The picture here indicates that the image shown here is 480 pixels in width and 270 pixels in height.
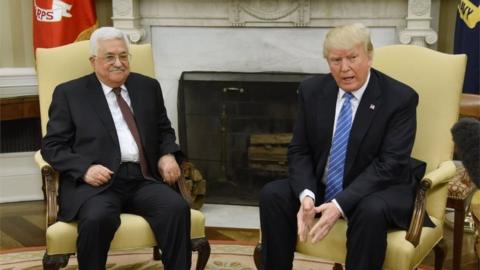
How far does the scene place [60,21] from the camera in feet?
11.7

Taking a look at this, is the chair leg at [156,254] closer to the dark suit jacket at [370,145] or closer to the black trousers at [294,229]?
the black trousers at [294,229]

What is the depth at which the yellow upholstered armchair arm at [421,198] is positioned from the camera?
185 cm

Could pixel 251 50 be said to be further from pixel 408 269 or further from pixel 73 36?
pixel 408 269

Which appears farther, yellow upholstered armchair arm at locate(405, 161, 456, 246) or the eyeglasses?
the eyeglasses

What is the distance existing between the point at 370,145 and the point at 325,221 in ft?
1.08

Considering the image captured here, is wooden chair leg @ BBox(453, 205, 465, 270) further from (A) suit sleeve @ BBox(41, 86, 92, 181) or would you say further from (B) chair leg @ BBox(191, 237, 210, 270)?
(A) suit sleeve @ BBox(41, 86, 92, 181)

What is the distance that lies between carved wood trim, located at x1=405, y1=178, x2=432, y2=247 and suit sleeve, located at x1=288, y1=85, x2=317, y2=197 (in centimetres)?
34

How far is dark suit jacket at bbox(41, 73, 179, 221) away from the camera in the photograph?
218 centimetres

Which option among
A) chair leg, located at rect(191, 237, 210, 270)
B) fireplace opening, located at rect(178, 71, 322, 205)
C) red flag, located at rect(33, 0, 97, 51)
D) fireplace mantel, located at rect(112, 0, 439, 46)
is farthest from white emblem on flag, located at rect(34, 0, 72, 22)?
chair leg, located at rect(191, 237, 210, 270)

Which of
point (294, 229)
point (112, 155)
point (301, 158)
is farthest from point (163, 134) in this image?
point (294, 229)

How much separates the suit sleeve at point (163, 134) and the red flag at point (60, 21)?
4.53 ft

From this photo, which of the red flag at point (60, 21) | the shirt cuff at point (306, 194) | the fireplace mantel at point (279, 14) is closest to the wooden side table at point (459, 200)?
the shirt cuff at point (306, 194)

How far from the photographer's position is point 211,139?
3.90 metres

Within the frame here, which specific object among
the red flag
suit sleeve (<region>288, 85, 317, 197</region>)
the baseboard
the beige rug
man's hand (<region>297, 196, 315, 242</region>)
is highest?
the red flag
